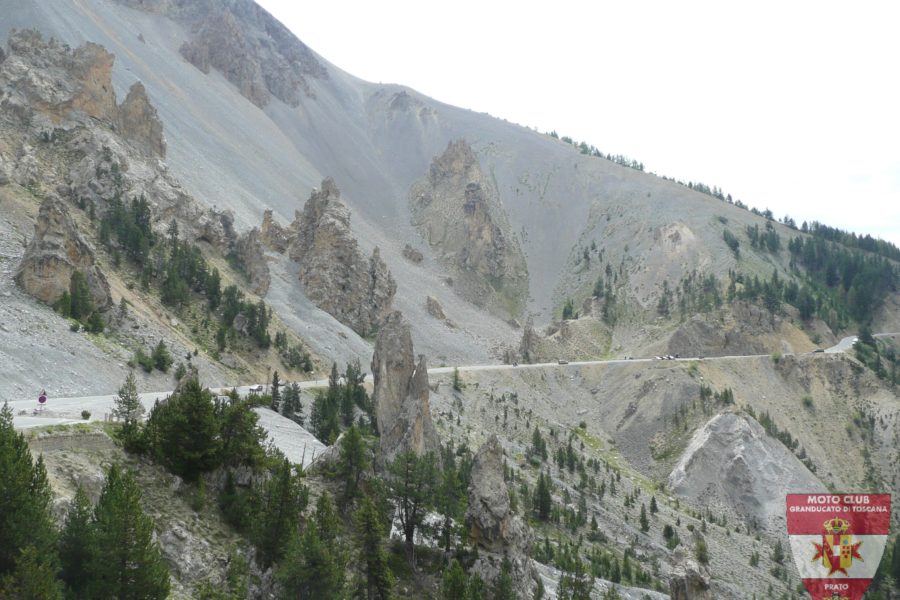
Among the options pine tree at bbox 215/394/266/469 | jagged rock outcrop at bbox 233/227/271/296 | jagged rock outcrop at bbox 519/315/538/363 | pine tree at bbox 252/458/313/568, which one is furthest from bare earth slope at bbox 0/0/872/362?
pine tree at bbox 252/458/313/568

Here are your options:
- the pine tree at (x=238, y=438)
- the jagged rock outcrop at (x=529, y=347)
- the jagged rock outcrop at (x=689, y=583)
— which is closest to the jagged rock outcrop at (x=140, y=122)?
the jagged rock outcrop at (x=529, y=347)

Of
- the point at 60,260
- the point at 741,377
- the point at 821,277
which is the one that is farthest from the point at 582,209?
the point at 60,260

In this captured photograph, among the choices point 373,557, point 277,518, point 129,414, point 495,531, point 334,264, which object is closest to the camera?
point 277,518

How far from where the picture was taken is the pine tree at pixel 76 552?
829 inches

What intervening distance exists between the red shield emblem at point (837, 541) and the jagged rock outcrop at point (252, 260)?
71.9 m

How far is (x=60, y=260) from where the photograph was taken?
197ft

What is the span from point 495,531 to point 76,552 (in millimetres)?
21612

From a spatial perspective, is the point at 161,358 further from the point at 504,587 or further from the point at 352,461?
the point at 504,587

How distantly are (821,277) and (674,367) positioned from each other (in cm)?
7606

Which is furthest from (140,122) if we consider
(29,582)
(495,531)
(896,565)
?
(896,565)

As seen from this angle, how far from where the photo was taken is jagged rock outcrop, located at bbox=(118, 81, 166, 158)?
321ft

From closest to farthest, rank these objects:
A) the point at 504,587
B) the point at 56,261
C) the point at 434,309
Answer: the point at 504,587 < the point at 56,261 < the point at 434,309

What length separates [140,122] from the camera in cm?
10019

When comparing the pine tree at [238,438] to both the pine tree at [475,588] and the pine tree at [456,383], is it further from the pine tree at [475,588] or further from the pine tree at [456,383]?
the pine tree at [456,383]
